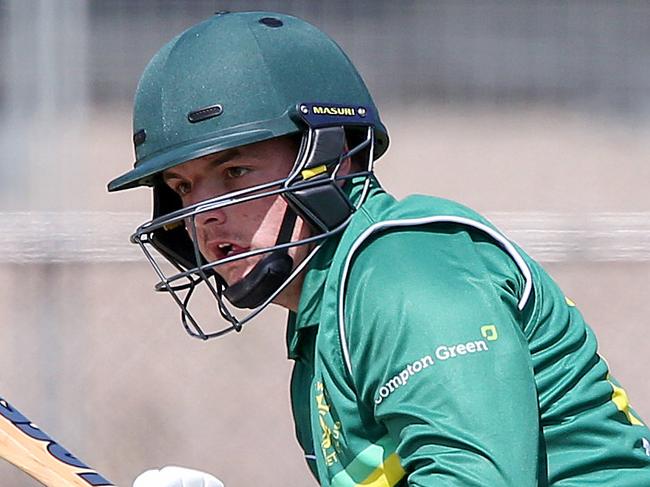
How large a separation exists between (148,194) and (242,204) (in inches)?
113

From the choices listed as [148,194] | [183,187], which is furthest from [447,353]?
[148,194]

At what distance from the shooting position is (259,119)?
8.09 ft

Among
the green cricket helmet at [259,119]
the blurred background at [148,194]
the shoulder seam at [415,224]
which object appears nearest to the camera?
the shoulder seam at [415,224]

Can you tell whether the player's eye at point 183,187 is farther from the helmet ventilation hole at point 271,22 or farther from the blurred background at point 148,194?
the blurred background at point 148,194

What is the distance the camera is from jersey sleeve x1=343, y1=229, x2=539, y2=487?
1.94m

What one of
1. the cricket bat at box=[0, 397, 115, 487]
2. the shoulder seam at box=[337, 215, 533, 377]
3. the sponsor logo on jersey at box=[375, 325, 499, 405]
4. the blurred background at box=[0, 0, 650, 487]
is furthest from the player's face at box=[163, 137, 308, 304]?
the blurred background at box=[0, 0, 650, 487]

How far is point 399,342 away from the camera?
6.58 ft

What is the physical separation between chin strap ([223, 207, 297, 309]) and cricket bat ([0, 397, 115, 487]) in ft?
2.11

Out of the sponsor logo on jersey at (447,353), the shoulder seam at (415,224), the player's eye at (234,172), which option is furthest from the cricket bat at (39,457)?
the sponsor logo on jersey at (447,353)

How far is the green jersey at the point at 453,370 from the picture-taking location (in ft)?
6.40

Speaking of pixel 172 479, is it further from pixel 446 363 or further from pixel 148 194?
pixel 148 194

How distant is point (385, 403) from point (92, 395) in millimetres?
3250

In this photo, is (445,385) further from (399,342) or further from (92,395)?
(92,395)

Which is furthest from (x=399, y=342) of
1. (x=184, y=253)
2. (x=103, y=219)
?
(x=103, y=219)
